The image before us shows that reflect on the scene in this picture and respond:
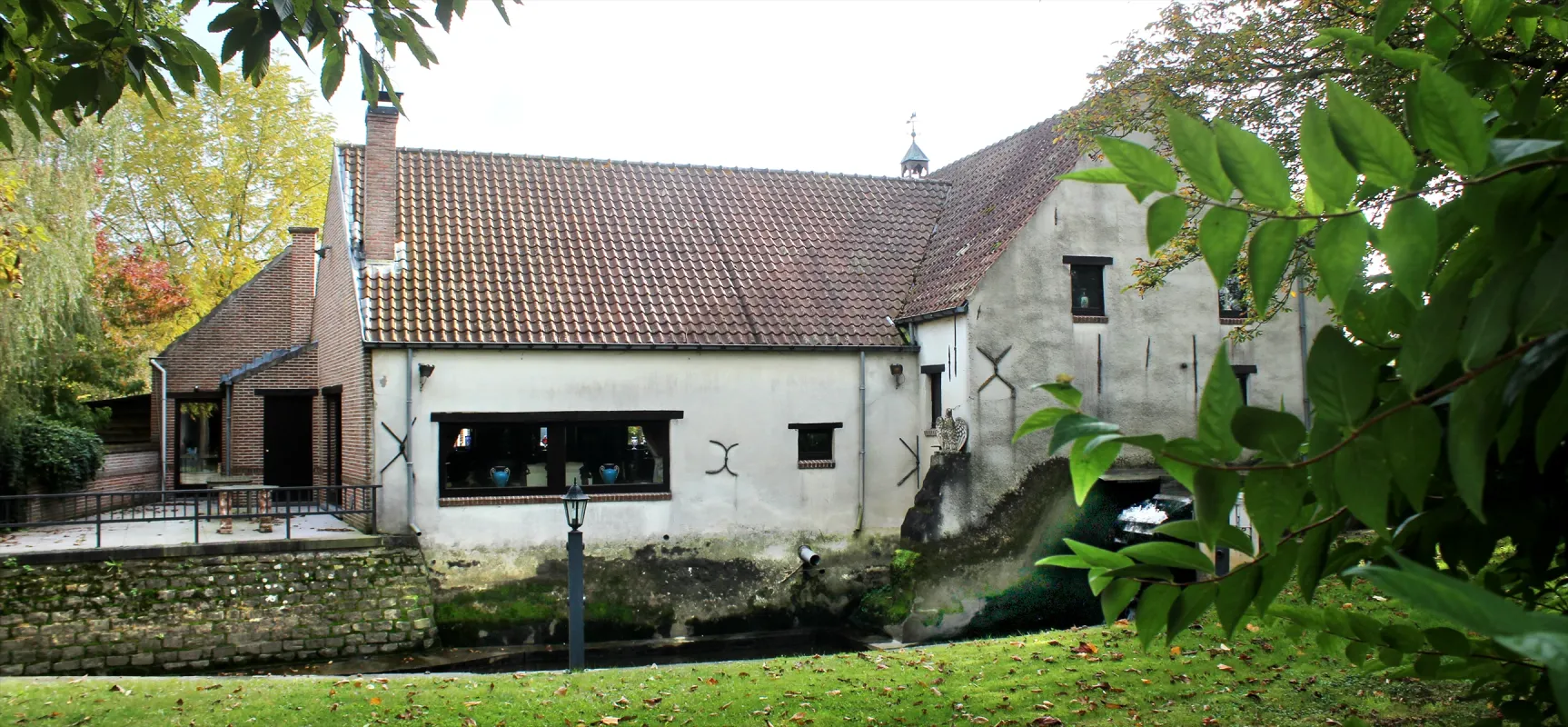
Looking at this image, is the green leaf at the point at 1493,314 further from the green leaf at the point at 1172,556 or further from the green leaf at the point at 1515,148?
the green leaf at the point at 1172,556

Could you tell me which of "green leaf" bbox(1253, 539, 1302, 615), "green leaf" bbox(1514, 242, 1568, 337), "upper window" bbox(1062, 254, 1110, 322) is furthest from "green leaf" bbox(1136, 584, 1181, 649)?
"upper window" bbox(1062, 254, 1110, 322)

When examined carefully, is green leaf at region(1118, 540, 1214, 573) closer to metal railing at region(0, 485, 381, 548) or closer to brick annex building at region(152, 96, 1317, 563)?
brick annex building at region(152, 96, 1317, 563)

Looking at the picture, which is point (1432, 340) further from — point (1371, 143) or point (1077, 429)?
point (1077, 429)

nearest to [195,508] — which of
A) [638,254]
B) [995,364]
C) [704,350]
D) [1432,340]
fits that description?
[704,350]

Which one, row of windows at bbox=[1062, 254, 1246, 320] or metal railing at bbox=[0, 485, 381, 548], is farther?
row of windows at bbox=[1062, 254, 1246, 320]

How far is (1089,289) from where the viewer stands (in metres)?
17.5

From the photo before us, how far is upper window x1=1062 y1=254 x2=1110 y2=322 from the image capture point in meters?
17.4

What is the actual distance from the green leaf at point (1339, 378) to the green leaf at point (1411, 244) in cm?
10

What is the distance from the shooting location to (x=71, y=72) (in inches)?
156

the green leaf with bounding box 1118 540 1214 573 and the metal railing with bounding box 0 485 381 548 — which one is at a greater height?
the green leaf with bounding box 1118 540 1214 573

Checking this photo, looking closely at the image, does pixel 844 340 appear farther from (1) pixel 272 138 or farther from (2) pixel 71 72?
(1) pixel 272 138

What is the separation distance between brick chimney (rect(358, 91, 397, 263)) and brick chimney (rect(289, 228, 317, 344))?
25.4 feet

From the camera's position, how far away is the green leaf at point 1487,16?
1.64 metres

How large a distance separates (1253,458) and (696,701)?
8.68 meters
